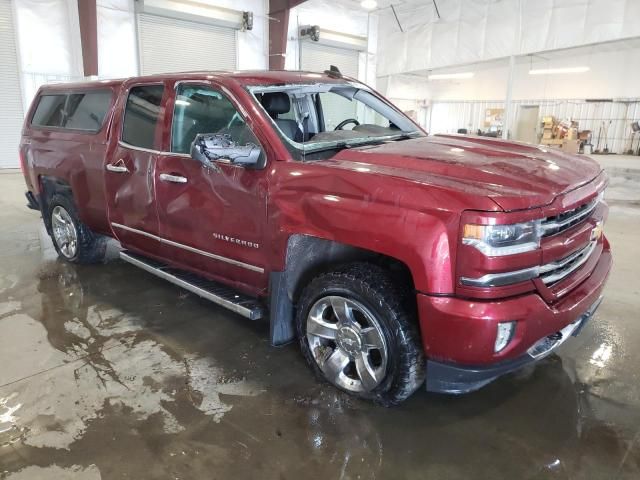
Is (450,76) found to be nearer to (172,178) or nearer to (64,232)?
(64,232)

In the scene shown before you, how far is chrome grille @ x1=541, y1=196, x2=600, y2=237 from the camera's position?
2.19 metres

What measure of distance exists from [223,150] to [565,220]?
1.81 meters

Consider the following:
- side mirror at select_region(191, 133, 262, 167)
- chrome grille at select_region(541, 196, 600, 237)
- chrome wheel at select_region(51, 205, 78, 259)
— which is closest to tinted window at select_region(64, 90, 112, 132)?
chrome wheel at select_region(51, 205, 78, 259)

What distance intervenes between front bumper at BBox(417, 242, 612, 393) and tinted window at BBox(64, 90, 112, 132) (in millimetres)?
3377

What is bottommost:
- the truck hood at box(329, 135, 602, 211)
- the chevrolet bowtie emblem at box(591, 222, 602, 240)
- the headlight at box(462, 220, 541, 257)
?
the chevrolet bowtie emblem at box(591, 222, 602, 240)

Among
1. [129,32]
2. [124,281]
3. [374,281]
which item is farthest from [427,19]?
[374,281]

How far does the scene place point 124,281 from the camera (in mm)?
4598

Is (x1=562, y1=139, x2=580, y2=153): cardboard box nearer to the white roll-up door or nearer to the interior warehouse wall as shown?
the interior warehouse wall

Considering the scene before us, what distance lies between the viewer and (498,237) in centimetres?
203

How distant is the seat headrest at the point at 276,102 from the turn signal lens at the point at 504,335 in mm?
1906

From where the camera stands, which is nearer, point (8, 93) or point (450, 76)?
point (8, 93)

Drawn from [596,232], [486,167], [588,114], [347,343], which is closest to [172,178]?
[347,343]

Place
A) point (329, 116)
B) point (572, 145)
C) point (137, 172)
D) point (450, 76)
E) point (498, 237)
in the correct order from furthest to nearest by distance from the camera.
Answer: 1. point (450, 76)
2. point (572, 145)
3. point (329, 116)
4. point (137, 172)
5. point (498, 237)

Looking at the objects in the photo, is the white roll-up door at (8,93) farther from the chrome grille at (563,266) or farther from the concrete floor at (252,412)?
the chrome grille at (563,266)
